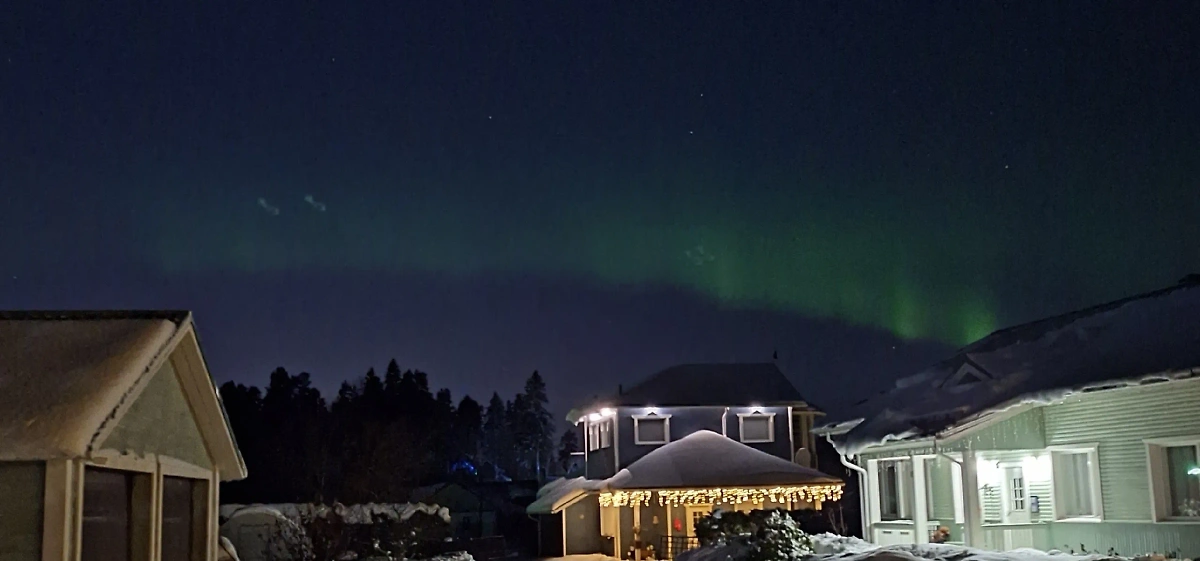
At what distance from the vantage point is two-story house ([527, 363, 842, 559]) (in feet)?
122

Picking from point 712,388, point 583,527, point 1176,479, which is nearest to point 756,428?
point 712,388

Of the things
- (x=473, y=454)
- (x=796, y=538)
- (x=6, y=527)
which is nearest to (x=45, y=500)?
(x=6, y=527)

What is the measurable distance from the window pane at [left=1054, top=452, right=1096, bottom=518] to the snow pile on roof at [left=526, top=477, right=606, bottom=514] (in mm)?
18757

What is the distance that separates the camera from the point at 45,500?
6684 millimetres

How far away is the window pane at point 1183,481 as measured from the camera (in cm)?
1834

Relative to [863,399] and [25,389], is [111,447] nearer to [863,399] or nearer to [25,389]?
[25,389]

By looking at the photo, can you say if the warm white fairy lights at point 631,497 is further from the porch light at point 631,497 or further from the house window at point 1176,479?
the house window at point 1176,479

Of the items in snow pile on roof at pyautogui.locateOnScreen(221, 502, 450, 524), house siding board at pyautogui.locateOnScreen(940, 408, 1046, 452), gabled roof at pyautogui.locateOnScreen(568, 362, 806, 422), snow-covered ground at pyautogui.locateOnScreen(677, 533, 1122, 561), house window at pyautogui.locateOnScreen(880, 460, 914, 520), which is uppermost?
gabled roof at pyautogui.locateOnScreen(568, 362, 806, 422)

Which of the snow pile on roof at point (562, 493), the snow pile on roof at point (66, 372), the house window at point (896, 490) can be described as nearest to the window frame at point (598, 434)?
the snow pile on roof at point (562, 493)

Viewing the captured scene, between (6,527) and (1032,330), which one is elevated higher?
(1032,330)

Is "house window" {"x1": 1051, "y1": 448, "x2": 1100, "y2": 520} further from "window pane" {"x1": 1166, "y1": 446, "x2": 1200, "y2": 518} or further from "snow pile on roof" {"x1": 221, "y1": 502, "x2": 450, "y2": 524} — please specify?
"snow pile on roof" {"x1": 221, "y1": 502, "x2": 450, "y2": 524}

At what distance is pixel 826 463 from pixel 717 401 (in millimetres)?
8830

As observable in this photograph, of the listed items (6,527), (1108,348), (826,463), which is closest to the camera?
(6,527)

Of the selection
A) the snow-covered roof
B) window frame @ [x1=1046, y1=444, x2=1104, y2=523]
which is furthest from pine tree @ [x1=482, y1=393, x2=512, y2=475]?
window frame @ [x1=1046, y1=444, x2=1104, y2=523]
